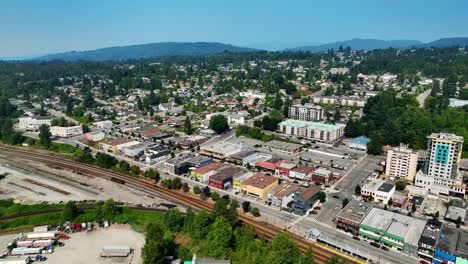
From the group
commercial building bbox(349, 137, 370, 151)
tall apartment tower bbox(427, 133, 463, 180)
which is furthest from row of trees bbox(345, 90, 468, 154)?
tall apartment tower bbox(427, 133, 463, 180)

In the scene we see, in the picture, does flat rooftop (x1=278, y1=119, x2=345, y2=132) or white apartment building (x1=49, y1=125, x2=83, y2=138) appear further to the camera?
white apartment building (x1=49, y1=125, x2=83, y2=138)

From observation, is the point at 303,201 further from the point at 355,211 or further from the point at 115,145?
the point at 115,145

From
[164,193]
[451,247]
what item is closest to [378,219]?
[451,247]

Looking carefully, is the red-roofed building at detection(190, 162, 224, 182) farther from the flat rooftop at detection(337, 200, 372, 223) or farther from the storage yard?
the flat rooftop at detection(337, 200, 372, 223)

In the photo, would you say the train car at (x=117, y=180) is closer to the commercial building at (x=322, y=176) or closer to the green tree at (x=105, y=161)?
the green tree at (x=105, y=161)

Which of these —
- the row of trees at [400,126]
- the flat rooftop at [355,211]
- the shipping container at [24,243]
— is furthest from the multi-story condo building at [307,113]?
the shipping container at [24,243]

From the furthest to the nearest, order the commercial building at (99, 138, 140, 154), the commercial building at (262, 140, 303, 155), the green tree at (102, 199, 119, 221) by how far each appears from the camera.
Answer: the commercial building at (99, 138, 140, 154) → the commercial building at (262, 140, 303, 155) → the green tree at (102, 199, 119, 221)
